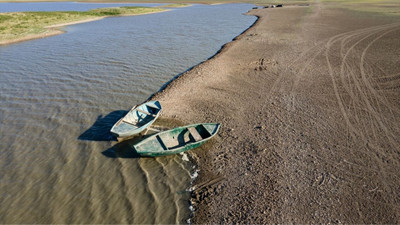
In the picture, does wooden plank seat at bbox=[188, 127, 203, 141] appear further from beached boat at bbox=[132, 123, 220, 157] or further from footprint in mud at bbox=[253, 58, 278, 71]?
footprint in mud at bbox=[253, 58, 278, 71]

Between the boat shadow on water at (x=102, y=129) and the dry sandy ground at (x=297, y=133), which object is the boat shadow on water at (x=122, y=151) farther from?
the dry sandy ground at (x=297, y=133)

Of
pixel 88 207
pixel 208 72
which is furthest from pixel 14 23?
A: pixel 88 207

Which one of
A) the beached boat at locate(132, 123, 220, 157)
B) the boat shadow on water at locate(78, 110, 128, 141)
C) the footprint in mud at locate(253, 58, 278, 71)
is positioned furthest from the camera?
the footprint in mud at locate(253, 58, 278, 71)

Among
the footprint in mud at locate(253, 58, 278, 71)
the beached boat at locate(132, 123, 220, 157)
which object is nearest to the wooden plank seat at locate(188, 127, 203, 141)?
the beached boat at locate(132, 123, 220, 157)

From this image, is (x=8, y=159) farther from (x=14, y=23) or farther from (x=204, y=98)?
(x=14, y=23)

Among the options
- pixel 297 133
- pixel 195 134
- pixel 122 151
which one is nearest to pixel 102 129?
pixel 122 151

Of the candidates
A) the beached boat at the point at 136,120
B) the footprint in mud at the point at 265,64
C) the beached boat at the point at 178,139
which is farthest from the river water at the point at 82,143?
the footprint in mud at the point at 265,64
